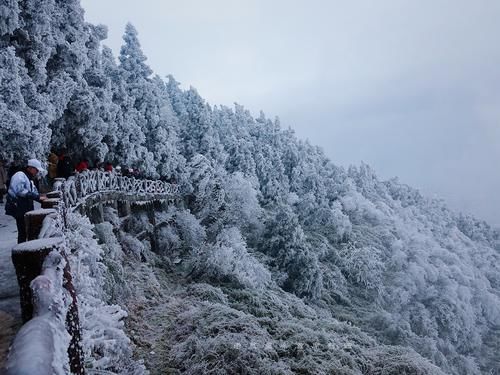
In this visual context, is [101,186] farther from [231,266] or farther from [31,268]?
[31,268]

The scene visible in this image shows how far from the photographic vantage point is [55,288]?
275 centimetres

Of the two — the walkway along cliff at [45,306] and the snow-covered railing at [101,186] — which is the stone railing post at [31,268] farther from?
the snow-covered railing at [101,186]

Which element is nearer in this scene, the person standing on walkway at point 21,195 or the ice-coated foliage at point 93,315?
the ice-coated foliage at point 93,315

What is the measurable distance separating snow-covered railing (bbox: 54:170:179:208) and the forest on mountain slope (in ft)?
4.97

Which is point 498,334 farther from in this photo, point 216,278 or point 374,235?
point 216,278

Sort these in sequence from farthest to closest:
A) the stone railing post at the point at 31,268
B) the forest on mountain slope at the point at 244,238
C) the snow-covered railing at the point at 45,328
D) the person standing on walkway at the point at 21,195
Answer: the forest on mountain slope at the point at 244,238 < the person standing on walkway at the point at 21,195 < the stone railing post at the point at 31,268 < the snow-covered railing at the point at 45,328

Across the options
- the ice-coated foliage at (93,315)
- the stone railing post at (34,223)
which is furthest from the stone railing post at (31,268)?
the stone railing post at (34,223)

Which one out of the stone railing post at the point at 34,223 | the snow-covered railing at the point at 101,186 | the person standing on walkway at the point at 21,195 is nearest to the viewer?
the stone railing post at the point at 34,223

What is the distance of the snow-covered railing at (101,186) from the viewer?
10.7 m

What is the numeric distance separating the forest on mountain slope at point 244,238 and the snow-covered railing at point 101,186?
1516 millimetres

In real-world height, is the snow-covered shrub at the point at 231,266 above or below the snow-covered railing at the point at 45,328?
below

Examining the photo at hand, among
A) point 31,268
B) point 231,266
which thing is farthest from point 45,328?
point 231,266

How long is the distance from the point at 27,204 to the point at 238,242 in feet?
60.1

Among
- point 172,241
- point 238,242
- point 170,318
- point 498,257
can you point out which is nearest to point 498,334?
point 498,257
